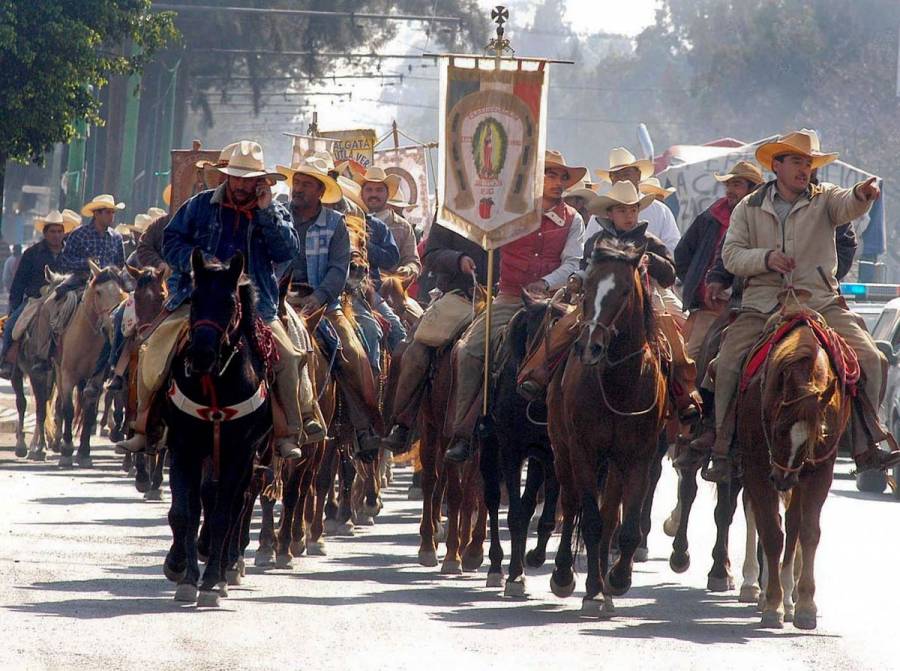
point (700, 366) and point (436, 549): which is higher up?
point (700, 366)

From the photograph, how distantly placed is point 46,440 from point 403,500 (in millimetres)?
6696

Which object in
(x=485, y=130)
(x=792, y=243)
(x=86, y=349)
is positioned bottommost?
(x=86, y=349)

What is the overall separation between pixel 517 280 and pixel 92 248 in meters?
9.25

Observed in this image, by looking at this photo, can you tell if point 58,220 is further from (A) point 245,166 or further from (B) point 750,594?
(B) point 750,594

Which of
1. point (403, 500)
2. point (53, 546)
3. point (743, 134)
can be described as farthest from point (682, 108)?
point (53, 546)

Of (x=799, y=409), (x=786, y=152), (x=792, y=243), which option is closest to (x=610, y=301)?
(x=799, y=409)

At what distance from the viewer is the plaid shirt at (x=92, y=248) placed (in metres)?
21.8

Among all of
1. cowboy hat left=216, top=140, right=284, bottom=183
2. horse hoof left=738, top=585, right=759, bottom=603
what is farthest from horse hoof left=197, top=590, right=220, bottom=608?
horse hoof left=738, top=585, right=759, bottom=603

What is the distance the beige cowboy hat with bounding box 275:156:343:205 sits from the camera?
13781mm

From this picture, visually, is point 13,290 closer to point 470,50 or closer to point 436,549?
point 436,549

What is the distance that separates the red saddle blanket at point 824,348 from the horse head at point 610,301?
0.70m

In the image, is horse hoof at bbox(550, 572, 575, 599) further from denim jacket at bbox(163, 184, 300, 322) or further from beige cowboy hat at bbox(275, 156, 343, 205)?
beige cowboy hat at bbox(275, 156, 343, 205)

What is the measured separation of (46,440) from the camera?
24.6 metres

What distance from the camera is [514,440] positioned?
1284 centimetres
